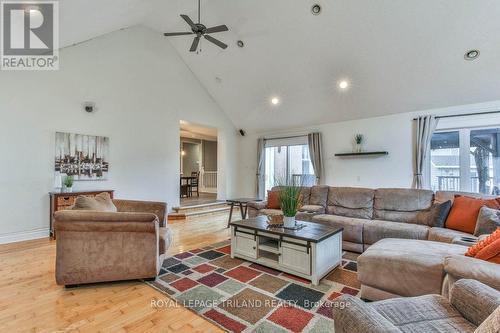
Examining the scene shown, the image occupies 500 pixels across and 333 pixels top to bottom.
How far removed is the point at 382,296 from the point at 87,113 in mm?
5559

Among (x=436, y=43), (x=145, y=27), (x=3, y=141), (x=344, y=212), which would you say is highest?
(x=145, y=27)

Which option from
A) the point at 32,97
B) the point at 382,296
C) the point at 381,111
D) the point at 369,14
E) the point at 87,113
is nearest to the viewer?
the point at 382,296

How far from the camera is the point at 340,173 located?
20.1 ft

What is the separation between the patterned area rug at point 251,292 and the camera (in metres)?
1.95

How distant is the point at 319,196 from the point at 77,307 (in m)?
3.88

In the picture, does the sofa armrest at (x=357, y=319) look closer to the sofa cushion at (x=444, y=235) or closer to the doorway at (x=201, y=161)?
the sofa cushion at (x=444, y=235)

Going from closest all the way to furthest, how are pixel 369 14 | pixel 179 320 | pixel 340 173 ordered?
pixel 179 320, pixel 369 14, pixel 340 173

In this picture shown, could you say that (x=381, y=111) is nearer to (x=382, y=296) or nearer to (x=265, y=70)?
(x=265, y=70)

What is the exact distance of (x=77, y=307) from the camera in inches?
84.0

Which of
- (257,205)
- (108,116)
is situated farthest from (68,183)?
(257,205)

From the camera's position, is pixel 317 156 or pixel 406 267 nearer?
pixel 406 267

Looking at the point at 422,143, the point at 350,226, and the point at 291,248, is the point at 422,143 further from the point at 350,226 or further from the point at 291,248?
the point at 291,248

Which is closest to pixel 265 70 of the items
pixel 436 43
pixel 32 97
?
pixel 436 43

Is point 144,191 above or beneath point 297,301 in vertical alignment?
above
